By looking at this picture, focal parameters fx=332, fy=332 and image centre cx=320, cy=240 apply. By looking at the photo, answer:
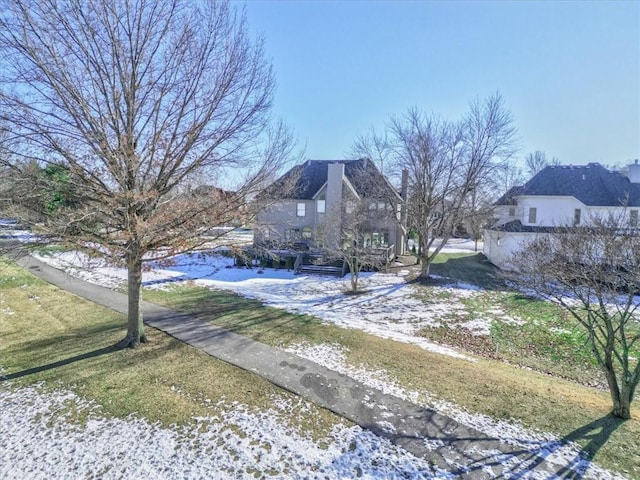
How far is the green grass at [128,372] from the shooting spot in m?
5.58

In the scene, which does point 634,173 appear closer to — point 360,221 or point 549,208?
point 549,208

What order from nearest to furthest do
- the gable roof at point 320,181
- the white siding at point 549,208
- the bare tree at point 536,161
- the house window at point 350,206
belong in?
the gable roof at point 320,181, the house window at point 350,206, the white siding at point 549,208, the bare tree at point 536,161

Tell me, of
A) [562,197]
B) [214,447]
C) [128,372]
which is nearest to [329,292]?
[128,372]

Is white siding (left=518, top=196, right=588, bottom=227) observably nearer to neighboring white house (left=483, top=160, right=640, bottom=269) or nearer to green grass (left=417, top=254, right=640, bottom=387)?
neighboring white house (left=483, top=160, right=640, bottom=269)

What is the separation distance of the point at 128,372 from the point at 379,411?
16.9ft

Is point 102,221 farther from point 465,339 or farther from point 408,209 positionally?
point 408,209

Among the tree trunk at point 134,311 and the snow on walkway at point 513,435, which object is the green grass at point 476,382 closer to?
the snow on walkway at point 513,435

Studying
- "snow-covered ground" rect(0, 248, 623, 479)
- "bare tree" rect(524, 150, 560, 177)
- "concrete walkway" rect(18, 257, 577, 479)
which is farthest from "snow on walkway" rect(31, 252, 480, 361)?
"bare tree" rect(524, 150, 560, 177)

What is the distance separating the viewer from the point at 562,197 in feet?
77.7

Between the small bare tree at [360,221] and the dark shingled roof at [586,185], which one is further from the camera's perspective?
the dark shingled roof at [586,185]

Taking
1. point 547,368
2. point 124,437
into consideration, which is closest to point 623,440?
point 547,368

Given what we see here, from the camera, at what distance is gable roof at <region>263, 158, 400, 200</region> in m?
8.31

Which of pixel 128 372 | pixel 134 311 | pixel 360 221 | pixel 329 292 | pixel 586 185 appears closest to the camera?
pixel 128 372

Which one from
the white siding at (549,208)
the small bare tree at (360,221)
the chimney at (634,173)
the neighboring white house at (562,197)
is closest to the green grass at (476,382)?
the small bare tree at (360,221)
